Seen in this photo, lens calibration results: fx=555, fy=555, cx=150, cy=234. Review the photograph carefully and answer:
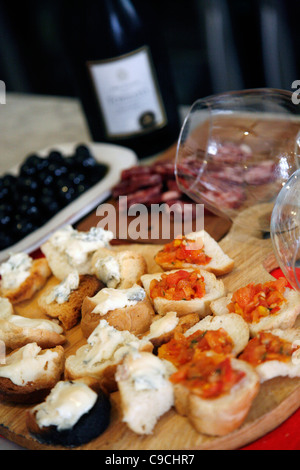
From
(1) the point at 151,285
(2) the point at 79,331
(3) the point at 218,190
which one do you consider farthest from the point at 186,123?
(2) the point at 79,331

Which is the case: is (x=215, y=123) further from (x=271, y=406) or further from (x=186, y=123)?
(x=271, y=406)

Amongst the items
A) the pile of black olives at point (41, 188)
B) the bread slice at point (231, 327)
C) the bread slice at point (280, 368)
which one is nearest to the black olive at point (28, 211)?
the pile of black olives at point (41, 188)

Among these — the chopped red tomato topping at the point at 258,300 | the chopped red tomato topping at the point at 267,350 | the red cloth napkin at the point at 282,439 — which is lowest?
the red cloth napkin at the point at 282,439

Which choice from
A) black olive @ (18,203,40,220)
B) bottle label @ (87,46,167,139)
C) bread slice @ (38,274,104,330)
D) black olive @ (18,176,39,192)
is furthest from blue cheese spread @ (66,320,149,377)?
bottle label @ (87,46,167,139)

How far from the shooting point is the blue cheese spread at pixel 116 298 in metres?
1.54

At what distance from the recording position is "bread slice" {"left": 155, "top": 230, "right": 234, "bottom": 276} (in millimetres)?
1699

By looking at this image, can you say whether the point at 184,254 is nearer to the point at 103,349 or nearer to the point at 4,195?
the point at 103,349

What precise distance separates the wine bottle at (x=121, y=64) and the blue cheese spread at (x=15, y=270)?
97 cm

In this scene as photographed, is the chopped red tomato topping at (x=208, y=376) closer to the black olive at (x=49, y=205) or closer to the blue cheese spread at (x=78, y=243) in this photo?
the blue cheese spread at (x=78, y=243)

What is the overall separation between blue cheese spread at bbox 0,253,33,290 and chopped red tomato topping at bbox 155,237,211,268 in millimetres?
473

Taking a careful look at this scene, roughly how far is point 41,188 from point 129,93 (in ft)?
1.99

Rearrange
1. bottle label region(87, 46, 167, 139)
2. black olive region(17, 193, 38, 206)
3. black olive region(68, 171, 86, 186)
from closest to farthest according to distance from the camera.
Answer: black olive region(17, 193, 38, 206), black olive region(68, 171, 86, 186), bottle label region(87, 46, 167, 139)

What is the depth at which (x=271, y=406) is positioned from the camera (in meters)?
1.24

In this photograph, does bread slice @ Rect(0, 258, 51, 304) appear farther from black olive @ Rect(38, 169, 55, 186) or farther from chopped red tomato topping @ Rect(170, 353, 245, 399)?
chopped red tomato topping @ Rect(170, 353, 245, 399)
